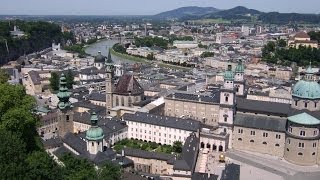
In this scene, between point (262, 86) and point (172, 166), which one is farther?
point (262, 86)

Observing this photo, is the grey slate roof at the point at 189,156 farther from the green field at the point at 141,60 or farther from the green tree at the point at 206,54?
the green tree at the point at 206,54

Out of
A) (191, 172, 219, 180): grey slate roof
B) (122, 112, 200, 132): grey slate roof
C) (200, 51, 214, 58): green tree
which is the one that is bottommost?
(191, 172, 219, 180): grey slate roof

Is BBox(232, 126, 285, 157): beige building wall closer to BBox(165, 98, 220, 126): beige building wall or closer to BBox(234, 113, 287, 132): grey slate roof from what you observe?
BBox(234, 113, 287, 132): grey slate roof

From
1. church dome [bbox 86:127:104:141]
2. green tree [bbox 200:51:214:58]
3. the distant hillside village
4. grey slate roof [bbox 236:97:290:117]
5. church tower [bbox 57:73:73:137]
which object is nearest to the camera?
church dome [bbox 86:127:104:141]

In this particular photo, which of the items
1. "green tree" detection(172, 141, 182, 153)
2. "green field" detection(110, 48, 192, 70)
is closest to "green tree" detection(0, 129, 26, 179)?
"green tree" detection(172, 141, 182, 153)

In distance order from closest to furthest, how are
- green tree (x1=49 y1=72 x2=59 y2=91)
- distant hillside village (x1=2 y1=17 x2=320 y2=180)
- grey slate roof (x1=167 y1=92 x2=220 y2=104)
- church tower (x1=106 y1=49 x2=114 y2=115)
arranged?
distant hillside village (x1=2 y1=17 x2=320 y2=180)
grey slate roof (x1=167 y1=92 x2=220 y2=104)
church tower (x1=106 y1=49 x2=114 y2=115)
green tree (x1=49 y1=72 x2=59 y2=91)

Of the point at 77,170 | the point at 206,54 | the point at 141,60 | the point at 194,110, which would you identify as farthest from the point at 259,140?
the point at 141,60

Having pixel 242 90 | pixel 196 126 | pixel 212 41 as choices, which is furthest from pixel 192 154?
pixel 212 41

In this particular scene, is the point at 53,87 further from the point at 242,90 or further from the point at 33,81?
the point at 242,90
